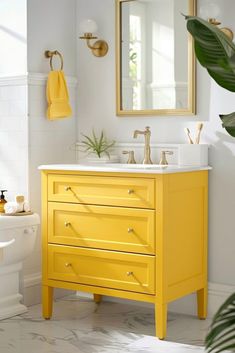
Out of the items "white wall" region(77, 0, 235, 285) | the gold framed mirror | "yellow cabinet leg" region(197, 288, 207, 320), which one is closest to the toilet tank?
"white wall" region(77, 0, 235, 285)

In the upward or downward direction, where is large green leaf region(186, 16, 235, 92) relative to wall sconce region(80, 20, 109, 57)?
downward

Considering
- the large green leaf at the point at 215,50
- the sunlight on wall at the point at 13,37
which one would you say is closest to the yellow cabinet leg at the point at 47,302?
the sunlight on wall at the point at 13,37

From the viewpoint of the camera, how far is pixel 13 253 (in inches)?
153

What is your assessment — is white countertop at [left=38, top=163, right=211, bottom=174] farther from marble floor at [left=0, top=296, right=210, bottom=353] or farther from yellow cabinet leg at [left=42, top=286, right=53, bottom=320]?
marble floor at [left=0, top=296, right=210, bottom=353]

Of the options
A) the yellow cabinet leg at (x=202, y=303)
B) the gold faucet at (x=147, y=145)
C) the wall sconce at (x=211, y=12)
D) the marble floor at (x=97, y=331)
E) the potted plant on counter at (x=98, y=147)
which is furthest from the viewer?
the potted plant on counter at (x=98, y=147)

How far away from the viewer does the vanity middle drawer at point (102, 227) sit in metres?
3.55

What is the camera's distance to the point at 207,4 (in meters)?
3.86

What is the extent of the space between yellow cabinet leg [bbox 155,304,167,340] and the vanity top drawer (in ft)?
1.75

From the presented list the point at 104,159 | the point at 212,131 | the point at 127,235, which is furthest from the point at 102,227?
the point at 212,131

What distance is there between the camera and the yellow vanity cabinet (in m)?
3.52

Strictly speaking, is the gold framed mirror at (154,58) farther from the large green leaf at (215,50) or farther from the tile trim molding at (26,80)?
the large green leaf at (215,50)

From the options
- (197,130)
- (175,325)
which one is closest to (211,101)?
(197,130)

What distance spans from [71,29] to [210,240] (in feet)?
5.50

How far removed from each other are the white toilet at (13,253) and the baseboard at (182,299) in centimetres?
12
